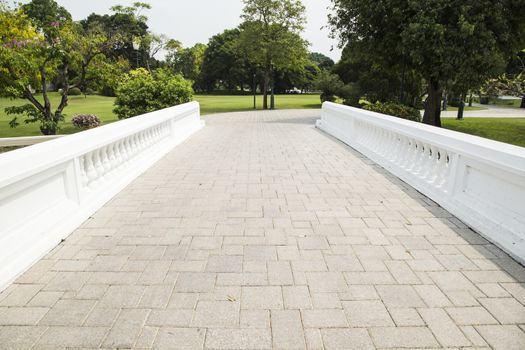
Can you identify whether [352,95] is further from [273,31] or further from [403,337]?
[403,337]

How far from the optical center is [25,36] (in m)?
14.0

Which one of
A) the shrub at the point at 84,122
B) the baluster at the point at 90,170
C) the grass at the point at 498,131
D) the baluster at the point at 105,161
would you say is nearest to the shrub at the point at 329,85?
the grass at the point at 498,131

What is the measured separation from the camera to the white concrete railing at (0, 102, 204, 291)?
3.24 meters

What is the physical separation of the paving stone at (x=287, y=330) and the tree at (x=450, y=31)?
14441 mm

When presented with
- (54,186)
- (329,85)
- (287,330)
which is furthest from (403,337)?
(329,85)

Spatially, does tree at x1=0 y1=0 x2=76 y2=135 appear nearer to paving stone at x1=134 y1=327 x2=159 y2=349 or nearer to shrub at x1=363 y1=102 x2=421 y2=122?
shrub at x1=363 y1=102 x2=421 y2=122

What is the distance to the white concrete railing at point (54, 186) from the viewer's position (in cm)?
324

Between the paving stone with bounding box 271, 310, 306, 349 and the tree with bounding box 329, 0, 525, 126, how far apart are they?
14.4 metres

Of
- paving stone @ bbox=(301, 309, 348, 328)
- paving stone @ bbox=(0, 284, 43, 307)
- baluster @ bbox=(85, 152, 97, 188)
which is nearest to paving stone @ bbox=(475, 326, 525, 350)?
paving stone @ bbox=(301, 309, 348, 328)

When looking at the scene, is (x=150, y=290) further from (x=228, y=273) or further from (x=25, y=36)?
(x=25, y=36)

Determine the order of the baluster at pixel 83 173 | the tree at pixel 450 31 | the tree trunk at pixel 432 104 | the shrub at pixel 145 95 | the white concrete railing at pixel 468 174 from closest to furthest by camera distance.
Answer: the white concrete railing at pixel 468 174 < the baluster at pixel 83 173 < the tree at pixel 450 31 < the shrub at pixel 145 95 < the tree trunk at pixel 432 104

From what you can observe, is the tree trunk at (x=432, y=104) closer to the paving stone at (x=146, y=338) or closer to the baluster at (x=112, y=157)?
the baluster at (x=112, y=157)

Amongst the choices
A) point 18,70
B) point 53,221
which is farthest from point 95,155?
point 18,70

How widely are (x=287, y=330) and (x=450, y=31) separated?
15577 mm
